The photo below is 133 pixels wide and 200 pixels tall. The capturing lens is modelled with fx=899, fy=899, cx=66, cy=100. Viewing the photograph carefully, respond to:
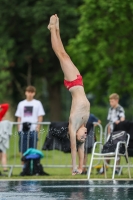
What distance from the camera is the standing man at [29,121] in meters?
20.1

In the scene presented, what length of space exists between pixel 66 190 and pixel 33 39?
3071 cm

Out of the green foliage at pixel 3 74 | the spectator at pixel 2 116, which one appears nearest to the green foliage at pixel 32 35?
the green foliage at pixel 3 74

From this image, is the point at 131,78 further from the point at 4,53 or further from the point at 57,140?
the point at 57,140

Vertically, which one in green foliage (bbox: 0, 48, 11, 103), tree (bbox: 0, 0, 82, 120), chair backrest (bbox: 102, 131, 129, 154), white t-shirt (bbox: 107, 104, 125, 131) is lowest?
chair backrest (bbox: 102, 131, 129, 154)

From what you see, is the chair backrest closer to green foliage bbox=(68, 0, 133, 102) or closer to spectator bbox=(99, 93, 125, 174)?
spectator bbox=(99, 93, 125, 174)

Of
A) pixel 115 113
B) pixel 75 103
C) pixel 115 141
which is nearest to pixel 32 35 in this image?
pixel 115 113

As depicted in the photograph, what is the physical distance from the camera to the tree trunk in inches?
1961

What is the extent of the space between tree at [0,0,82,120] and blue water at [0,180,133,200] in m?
26.8

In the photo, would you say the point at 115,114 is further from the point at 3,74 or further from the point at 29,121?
the point at 3,74

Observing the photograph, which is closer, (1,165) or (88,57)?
(1,165)

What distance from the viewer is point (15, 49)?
47.4 meters

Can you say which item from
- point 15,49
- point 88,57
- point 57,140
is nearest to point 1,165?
point 57,140

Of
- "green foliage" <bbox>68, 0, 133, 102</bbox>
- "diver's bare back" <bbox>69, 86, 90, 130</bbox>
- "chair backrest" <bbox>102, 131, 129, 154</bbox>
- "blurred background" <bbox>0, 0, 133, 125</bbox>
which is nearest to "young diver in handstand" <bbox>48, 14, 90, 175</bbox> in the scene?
"diver's bare back" <bbox>69, 86, 90, 130</bbox>

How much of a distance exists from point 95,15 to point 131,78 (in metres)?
4.71
